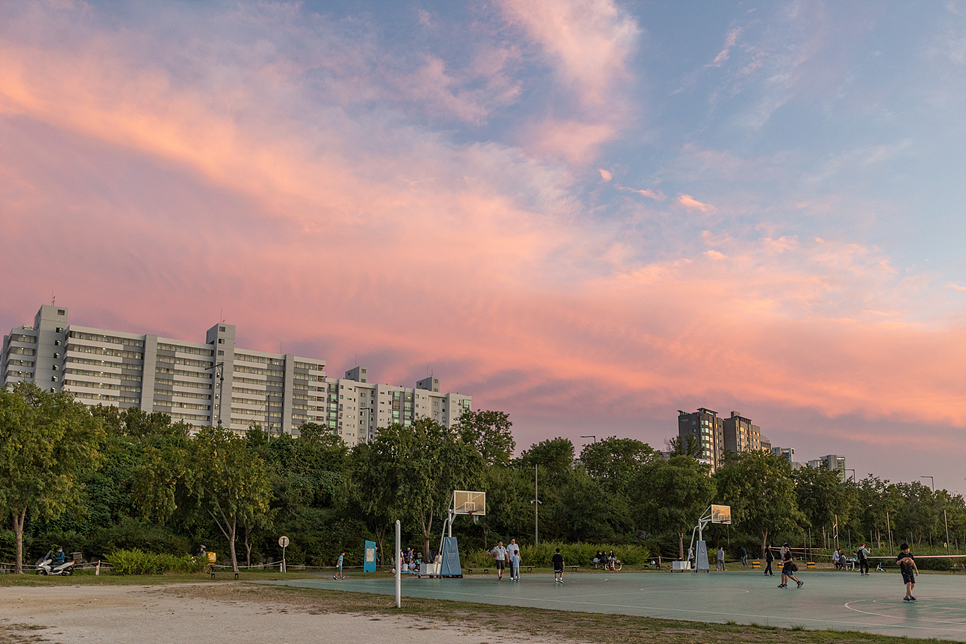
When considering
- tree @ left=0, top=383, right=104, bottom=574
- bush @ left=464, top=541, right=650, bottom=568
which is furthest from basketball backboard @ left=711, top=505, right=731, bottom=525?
tree @ left=0, top=383, right=104, bottom=574

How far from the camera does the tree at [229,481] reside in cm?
4438

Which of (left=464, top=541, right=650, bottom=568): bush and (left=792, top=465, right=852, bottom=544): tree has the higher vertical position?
(left=792, top=465, right=852, bottom=544): tree

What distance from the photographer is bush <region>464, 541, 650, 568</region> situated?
49375mm

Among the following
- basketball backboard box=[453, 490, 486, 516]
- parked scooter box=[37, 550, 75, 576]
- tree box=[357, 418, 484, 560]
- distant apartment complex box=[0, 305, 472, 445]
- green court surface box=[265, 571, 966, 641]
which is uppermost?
distant apartment complex box=[0, 305, 472, 445]

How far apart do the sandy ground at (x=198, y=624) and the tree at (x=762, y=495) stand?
175 feet

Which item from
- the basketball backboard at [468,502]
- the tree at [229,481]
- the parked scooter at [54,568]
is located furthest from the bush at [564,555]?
the parked scooter at [54,568]

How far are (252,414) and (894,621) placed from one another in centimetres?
17826

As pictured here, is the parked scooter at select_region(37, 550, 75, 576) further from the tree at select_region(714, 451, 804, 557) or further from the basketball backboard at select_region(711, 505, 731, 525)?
the tree at select_region(714, 451, 804, 557)

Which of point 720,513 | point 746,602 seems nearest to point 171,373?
point 720,513

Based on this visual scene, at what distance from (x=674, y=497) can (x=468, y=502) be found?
26970mm

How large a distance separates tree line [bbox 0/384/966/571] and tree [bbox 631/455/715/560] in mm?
113

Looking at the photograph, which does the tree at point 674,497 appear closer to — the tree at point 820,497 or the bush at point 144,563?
the tree at point 820,497

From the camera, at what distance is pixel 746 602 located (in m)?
24.1

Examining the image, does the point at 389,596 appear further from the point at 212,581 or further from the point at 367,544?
the point at 367,544
